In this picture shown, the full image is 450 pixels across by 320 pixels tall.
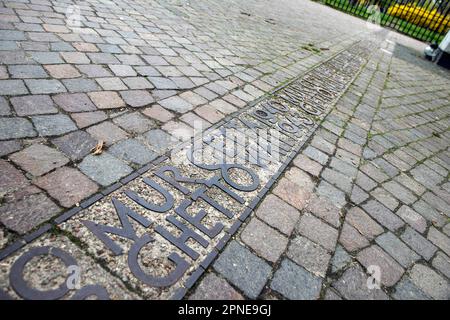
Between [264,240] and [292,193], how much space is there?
634 mm

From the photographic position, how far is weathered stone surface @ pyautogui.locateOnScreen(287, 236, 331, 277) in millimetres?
1958

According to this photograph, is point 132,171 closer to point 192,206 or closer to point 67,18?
point 192,206

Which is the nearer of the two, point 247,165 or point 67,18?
point 247,165

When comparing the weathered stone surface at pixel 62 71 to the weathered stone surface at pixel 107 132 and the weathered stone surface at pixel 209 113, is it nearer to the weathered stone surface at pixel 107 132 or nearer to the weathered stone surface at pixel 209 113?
the weathered stone surface at pixel 107 132

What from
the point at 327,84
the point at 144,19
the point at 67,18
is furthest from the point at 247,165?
the point at 144,19

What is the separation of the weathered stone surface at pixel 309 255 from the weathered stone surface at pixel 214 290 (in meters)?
0.52

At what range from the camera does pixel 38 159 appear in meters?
2.11

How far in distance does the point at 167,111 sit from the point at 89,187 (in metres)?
1.32

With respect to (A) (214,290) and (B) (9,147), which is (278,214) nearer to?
(A) (214,290)

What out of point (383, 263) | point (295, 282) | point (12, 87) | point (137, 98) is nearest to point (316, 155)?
point (383, 263)

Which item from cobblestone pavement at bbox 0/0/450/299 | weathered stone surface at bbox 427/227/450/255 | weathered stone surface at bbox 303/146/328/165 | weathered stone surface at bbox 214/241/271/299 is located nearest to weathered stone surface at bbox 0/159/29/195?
cobblestone pavement at bbox 0/0/450/299

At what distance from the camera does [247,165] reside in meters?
2.70

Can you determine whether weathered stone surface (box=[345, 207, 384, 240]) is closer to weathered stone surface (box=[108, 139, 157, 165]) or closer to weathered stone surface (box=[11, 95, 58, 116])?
weathered stone surface (box=[108, 139, 157, 165])

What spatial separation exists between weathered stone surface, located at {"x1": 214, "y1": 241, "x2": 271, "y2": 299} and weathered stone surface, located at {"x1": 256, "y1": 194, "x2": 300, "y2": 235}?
356mm
